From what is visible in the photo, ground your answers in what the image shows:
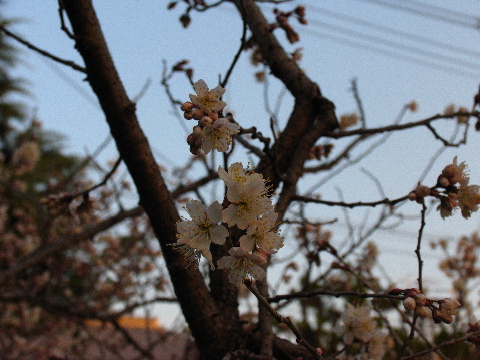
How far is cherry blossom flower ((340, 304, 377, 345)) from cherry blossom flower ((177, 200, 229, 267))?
2.51 ft

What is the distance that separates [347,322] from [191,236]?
31.8 inches

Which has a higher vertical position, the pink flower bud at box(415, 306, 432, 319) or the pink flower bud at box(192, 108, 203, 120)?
the pink flower bud at box(192, 108, 203, 120)

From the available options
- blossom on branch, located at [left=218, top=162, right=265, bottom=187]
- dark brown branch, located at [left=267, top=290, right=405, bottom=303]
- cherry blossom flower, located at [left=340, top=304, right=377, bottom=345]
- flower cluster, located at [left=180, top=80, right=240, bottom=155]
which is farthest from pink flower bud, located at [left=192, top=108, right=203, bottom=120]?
cherry blossom flower, located at [left=340, top=304, right=377, bottom=345]

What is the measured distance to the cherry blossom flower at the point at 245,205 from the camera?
3.12ft

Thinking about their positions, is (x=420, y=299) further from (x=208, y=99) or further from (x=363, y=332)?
(x=208, y=99)

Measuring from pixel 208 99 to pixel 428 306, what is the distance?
788 millimetres

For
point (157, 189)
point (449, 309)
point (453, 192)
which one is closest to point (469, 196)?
point (453, 192)

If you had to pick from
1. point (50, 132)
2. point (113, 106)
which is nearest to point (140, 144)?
point (113, 106)

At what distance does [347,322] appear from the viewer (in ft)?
4.98

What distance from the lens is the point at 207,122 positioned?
1098 mm

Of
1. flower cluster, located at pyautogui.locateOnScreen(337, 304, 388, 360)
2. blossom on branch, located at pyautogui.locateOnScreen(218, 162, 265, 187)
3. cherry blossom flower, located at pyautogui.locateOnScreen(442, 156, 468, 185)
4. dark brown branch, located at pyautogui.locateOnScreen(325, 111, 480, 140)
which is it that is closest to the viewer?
blossom on branch, located at pyautogui.locateOnScreen(218, 162, 265, 187)

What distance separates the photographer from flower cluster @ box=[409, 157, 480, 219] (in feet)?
4.20

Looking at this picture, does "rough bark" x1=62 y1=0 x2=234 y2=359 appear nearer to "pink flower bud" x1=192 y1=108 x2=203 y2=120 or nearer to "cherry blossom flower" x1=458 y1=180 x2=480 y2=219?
"pink flower bud" x1=192 y1=108 x2=203 y2=120

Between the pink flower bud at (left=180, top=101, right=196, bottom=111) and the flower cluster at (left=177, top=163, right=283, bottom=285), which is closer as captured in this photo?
the flower cluster at (left=177, top=163, right=283, bottom=285)
